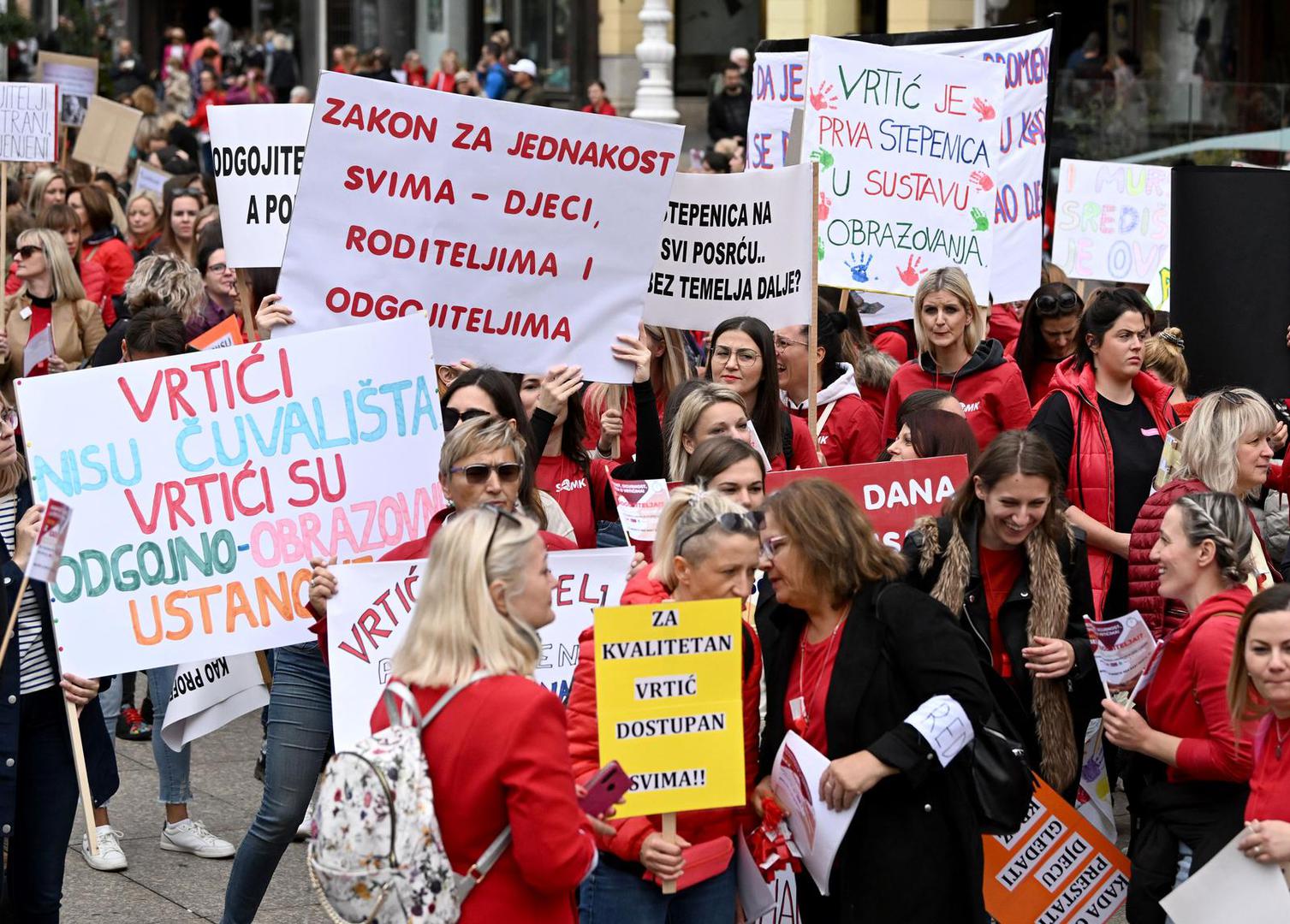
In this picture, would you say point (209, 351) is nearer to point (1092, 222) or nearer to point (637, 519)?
point (637, 519)

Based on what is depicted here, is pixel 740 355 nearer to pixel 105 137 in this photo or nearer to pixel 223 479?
pixel 223 479

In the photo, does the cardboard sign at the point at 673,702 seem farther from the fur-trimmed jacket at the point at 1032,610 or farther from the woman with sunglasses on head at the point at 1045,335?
the woman with sunglasses on head at the point at 1045,335

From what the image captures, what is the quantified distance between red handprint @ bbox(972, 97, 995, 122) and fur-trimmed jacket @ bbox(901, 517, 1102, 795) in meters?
3.87

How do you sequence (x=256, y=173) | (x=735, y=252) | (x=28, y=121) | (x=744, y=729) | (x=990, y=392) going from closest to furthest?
1. (x=744, y=729)
2. (x=735, y=252)
3. (x=990, y=392)
4. (x=256, y=173)
5. (x=28, y=121)

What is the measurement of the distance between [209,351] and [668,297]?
88.4 inches

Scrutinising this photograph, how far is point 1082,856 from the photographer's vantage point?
5.29 metres

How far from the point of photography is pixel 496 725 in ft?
11.6

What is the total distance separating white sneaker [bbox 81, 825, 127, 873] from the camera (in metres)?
6.57

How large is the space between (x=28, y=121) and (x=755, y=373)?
640 centimetres

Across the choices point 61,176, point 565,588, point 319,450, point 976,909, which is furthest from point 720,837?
point 61,176

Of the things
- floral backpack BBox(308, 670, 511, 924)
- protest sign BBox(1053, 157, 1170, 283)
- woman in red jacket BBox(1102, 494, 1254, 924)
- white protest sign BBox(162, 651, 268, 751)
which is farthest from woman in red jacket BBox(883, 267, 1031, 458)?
floral backpack BBox(308, 670, 511, 924)

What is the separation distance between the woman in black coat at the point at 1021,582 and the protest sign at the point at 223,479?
58.8 inches

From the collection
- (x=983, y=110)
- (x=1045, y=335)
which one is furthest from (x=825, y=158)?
(x=1045, y=335)

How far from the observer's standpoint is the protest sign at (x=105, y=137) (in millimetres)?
14953
